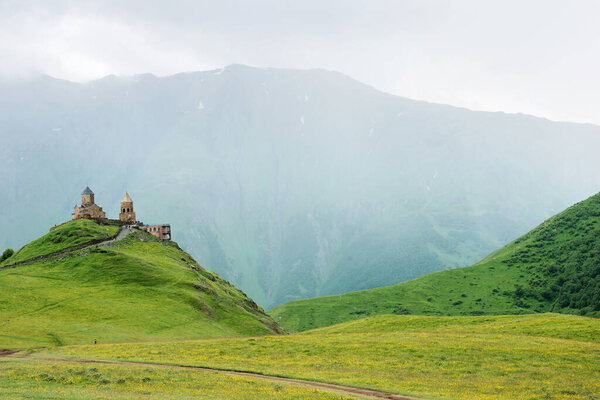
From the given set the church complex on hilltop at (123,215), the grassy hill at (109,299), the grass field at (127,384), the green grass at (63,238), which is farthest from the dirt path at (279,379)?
the church complex on hilltop at (123,215)

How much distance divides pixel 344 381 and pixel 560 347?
1313 inches

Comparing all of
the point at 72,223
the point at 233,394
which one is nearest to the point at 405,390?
the point at 233,394

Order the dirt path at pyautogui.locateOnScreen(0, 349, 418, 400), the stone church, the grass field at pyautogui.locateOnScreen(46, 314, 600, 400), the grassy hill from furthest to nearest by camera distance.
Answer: the stone church → the grassy hill → the grass field at pyautogui.locateOnScreen(46, 314, 600, 400) → the dirt path at pyautogui.locateOnScreen(0, 349, 418, 400)

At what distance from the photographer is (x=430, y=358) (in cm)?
6175

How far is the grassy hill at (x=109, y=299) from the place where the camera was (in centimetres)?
8229

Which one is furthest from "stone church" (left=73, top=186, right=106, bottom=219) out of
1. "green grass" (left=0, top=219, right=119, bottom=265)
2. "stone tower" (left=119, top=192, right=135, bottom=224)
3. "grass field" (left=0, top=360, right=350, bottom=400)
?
"grass field" (left=0, top=360, right=350, bottom=400)

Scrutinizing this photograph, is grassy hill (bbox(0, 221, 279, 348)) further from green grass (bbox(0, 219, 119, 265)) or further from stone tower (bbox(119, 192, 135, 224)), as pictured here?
stone tower (bbox(119, 192, 135, 224))

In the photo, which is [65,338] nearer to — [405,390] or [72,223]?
[405,390]

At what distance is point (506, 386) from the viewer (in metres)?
50.0

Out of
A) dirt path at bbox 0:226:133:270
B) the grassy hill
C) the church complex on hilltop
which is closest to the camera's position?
the grassy hill

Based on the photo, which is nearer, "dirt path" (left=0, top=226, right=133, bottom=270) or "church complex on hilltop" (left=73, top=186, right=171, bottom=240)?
"dirt path" (left=0, top=226, right=133, bottom=270)

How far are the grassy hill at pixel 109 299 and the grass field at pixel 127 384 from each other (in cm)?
2836

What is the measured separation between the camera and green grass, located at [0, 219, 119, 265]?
12938 centimetres

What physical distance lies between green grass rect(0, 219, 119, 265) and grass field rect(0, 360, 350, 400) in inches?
3361
